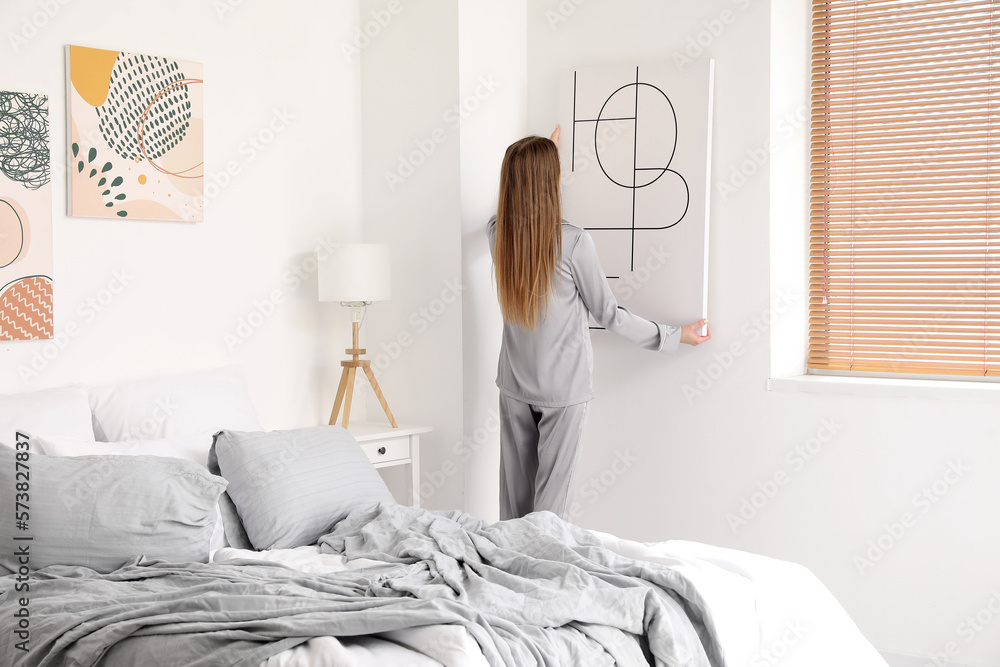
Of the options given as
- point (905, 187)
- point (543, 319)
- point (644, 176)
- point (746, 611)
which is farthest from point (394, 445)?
point (905, 187)

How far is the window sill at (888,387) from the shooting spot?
310 centimetres

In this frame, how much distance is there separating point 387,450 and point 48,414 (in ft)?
4.24

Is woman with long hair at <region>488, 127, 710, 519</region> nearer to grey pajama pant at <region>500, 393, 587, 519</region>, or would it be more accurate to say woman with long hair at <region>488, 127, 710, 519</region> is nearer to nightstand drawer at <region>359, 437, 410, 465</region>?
grey pajama pant at <region>500, 393, 587, 519</region>

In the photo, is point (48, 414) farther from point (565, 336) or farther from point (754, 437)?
point (754, 437)

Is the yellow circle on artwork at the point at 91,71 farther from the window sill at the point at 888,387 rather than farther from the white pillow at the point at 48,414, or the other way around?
the window sill at the point at 888,387

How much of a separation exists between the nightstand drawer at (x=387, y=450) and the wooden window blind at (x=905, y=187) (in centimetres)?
171

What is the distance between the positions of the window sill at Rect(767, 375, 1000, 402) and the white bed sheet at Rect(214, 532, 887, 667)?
116 centimetres

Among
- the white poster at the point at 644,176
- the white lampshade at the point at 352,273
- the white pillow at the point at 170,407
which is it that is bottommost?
the white pillow at the point at 170,407

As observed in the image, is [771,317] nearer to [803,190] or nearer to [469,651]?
[803,190]

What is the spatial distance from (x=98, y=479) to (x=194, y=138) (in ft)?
4.71

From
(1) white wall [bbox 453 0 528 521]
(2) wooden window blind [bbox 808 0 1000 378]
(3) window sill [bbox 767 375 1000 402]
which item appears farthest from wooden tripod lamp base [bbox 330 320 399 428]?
(2) wooden window blind [bbox 808 0 1000 378]

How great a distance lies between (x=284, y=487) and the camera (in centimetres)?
254

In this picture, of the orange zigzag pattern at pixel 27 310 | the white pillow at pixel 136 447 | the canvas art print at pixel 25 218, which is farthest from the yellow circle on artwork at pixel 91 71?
the white pillow at pixel 136 447

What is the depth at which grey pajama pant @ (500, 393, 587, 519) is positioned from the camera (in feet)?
10.8
